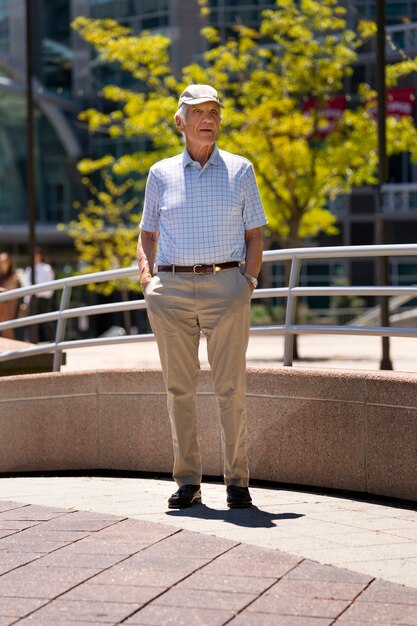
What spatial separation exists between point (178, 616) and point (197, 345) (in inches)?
92.1

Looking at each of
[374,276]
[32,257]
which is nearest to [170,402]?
[32,257]

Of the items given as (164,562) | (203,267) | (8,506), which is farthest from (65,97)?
(164,562)

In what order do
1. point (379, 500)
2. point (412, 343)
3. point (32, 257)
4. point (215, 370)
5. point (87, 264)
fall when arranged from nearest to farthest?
point (215, 370), point (379, 500), point (32, 257), point (412, 343), point (87, 264)

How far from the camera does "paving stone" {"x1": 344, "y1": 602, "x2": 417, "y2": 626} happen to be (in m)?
4.68

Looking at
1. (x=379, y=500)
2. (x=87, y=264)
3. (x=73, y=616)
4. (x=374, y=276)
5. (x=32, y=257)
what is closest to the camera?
(x=73, y=616)

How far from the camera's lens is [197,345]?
6918 mm

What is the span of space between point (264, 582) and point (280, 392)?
2.62 meters

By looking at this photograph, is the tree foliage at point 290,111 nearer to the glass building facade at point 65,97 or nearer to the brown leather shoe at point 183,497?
the brown leather shoe at point 183,497

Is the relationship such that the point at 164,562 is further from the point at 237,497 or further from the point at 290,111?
the point at 290,111

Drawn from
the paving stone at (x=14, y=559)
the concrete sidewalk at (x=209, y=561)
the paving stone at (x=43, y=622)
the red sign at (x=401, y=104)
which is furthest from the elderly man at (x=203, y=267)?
the red sign at (x=401, y=104)

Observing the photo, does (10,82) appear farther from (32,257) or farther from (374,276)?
(32,257)

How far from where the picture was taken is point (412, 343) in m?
26.2

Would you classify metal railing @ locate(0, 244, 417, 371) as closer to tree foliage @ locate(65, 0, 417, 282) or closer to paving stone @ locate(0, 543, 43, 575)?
paving stone @ locate(0, 543, 43, 575)

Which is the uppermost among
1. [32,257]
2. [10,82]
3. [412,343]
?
[10,82]
